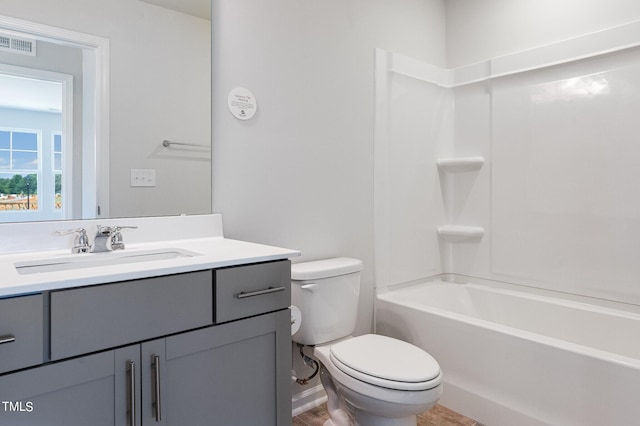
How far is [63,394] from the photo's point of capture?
951 mm

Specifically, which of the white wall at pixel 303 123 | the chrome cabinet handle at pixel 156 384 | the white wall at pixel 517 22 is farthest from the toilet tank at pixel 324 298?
the white wall at pixel 517 22

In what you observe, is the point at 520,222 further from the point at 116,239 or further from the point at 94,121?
the point at 94,121

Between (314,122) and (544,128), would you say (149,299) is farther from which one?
(544,128)

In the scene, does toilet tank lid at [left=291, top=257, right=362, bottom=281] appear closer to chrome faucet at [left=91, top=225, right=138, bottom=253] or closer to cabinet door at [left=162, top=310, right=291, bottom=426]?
cabinet door at [left=162, top=310, right=291, bottom=426]

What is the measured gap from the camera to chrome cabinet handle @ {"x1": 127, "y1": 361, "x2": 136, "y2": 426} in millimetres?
1038

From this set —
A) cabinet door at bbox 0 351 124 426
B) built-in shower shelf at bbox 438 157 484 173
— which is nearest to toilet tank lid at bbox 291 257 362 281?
cabinet door at bbox 0 351 124 426

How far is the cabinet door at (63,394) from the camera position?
88 centimetres

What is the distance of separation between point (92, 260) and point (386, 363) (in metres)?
1.13

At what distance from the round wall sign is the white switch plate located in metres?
0.45

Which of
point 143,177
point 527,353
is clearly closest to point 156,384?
point 143,177

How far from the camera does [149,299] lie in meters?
1.08

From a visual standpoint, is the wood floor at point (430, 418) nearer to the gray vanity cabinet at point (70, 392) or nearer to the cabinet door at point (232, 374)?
the cabinet door at point (232, 374)

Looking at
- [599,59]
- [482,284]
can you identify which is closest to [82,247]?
[482,284]

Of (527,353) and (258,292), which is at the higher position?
(258,292)
